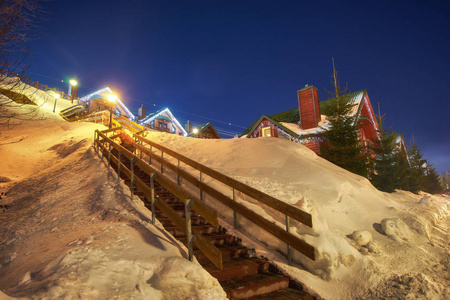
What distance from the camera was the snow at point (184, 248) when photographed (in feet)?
8.24

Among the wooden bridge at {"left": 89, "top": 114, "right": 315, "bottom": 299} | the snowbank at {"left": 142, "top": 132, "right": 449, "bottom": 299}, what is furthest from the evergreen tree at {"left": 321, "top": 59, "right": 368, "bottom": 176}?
the wooden bridge at {"left": 89, "top": 114, "right": 315, "bottom": 299}

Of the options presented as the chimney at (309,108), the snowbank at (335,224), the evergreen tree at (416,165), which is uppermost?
the chimney at (309,108)

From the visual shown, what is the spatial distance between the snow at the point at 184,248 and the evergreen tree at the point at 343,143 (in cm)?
549

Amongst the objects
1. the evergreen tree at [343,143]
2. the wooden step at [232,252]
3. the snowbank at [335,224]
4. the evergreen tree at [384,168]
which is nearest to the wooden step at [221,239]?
the wooden step at [232,252]

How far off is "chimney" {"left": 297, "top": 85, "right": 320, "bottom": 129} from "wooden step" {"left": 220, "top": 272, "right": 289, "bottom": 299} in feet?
58.4

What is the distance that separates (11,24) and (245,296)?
23.6 ft

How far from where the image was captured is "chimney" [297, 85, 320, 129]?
19672mm

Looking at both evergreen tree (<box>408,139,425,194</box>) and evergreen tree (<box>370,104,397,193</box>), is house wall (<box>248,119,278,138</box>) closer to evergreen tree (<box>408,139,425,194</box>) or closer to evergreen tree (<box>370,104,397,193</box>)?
evergreen tree (<box>370,104,397,193</box>)

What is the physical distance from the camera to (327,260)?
12.7 feet

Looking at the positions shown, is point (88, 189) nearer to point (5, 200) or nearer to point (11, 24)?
point (5, 200)

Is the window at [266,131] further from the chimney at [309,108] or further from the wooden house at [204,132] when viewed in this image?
the wooden house at [204,132]

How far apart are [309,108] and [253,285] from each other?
741 inches

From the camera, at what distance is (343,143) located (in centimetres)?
1388

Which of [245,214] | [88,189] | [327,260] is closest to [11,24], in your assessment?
[88,189]
